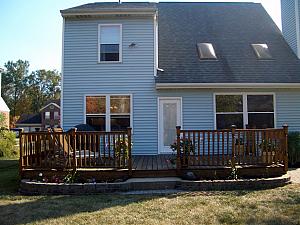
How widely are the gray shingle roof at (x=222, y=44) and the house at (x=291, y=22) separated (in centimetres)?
27

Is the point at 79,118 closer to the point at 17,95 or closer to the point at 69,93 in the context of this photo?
the point at 69,93

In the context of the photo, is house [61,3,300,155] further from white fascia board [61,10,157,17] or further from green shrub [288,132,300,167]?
green shrub [288,132,300,167]

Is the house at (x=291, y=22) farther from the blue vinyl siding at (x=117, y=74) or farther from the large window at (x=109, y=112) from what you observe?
the large window at (x=109, y=112)

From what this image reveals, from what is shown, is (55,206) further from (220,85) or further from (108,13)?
(108,13)

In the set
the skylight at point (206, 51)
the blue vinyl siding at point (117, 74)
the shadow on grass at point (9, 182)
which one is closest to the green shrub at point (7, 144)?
the shadow on grass at point (9, 182)

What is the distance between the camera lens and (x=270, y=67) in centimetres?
1264

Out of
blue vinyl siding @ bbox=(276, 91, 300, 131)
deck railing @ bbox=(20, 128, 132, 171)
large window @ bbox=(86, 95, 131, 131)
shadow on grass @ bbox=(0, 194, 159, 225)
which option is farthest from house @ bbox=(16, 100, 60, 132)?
shadow on grass @ bbox=(0, 194, 159, 225)

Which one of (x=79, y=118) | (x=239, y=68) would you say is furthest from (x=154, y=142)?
(x=239, y=68)

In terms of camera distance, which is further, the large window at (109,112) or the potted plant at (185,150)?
the large window at (109,112)

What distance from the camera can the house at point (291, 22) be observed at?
1321 centimetres

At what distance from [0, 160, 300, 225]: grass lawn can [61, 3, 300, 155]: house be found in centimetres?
512

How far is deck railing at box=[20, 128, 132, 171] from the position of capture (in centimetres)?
802

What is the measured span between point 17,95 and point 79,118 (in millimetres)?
60332

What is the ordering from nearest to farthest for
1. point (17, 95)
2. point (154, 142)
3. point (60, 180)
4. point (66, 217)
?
point (66, 217) < point (60, 180) < point (154, 142) < point (17, 95)
